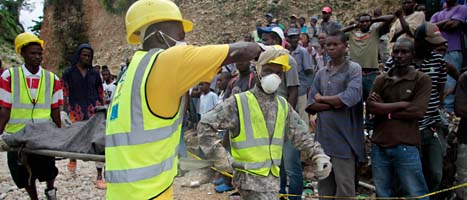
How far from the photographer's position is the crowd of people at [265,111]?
2.39m

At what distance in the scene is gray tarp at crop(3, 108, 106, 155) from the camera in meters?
4.02

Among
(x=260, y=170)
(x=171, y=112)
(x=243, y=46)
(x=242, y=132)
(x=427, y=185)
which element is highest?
(x=243, y=46)

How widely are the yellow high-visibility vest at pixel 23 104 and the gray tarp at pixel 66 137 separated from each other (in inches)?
20.9

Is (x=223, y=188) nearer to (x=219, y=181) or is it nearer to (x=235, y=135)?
(x=219, y=181)

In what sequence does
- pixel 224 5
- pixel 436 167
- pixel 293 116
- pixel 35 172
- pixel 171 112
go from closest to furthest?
pixel 171 112 < pixel 293 116 < pixel 436 167 < pixel 35 172 < pixel 224 5

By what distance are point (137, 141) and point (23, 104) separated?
317 cm

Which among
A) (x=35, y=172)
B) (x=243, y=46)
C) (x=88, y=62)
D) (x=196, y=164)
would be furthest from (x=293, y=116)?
(x=88, y=62)

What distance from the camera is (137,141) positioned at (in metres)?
2.38

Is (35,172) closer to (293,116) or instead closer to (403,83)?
(293,116)

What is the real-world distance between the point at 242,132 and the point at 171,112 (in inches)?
50.6

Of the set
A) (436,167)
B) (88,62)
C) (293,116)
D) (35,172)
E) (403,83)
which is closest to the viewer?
(293,116)

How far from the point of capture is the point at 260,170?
360cm

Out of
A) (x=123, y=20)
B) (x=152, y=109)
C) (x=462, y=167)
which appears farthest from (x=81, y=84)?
(x=123, y=20)

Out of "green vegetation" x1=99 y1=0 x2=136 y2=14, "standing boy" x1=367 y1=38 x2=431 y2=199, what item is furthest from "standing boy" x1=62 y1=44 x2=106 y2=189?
"green vegetation" x1=99 y1=0 x2=136 y2=14
